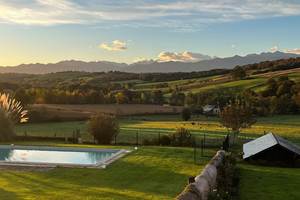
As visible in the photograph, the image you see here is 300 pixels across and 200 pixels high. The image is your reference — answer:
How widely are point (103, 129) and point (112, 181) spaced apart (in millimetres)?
14511

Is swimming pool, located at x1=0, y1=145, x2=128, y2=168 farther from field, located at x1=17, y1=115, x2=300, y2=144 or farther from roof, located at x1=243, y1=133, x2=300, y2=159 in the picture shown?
field, located at x1=17, y1=115, x2=300, y2=144

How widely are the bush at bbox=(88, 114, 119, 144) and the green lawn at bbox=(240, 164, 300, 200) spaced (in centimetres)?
1168

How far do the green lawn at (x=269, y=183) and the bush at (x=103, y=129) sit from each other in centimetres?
1168

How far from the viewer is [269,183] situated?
15.4m

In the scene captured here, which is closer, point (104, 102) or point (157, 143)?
point (157, 143)

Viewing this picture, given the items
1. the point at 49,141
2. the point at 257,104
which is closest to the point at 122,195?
the point at 49,141

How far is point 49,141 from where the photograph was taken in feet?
97.5

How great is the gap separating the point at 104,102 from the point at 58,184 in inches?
2013

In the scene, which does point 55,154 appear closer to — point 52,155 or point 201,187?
point 52,155

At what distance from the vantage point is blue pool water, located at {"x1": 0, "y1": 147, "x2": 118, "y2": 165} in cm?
2222

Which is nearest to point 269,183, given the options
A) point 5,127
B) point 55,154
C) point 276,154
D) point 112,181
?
point 112,181

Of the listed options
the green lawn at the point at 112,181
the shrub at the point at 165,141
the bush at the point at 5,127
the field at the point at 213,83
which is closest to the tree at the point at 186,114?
the field at the point at 213,83

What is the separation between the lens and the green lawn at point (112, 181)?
12.9m

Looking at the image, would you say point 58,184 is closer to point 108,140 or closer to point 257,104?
point 108,140
